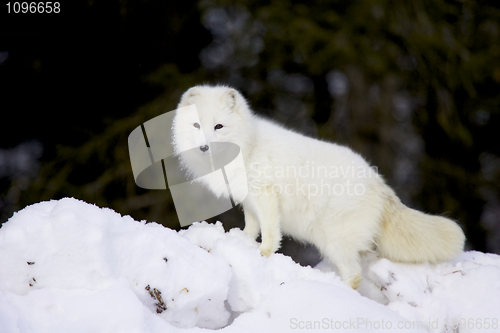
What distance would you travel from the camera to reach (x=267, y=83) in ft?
15.3

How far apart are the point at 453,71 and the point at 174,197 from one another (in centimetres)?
335

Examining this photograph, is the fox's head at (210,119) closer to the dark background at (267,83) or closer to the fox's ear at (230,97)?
the fox's ear at (230,97)

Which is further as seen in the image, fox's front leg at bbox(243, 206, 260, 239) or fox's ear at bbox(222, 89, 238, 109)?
fox's front leg at bbox(243, 206, 260, 239)

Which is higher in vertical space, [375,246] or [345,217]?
[345,217]

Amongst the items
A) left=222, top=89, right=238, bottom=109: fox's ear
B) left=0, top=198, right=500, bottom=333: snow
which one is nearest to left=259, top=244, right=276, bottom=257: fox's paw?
left=0, top=198, right=500, bottom=333: snow

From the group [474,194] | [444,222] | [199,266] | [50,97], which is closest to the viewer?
[199,266]

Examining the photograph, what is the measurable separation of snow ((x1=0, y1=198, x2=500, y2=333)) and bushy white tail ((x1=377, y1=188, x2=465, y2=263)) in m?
0.52

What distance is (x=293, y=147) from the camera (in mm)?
2604

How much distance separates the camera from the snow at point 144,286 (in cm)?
131

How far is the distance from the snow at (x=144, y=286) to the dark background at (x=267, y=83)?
104 inches

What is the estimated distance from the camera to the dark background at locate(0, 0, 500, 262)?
13.6 ft

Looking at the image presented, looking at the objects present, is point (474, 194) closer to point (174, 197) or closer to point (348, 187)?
point (348, 187)

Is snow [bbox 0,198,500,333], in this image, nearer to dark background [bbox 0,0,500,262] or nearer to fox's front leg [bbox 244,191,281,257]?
fox's front leg [bbox 244,191,281,257]

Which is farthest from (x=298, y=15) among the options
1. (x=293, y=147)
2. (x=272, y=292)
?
(x=272, y=292)
